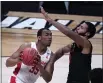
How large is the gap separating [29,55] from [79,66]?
52cm

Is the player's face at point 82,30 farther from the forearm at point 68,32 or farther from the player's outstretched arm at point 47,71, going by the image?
the player's outstretched arm at point 47,71

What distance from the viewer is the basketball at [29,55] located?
2.99 meters

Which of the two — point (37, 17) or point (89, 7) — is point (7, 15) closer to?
point (37, 17)

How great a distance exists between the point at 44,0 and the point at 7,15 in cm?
153

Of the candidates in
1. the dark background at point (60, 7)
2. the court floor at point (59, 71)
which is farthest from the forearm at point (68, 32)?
the dark background at point (60, 7)

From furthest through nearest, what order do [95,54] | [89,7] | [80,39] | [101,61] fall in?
1. [89,7]
2. [95,54]
3. [101,61]
4. [80,39]

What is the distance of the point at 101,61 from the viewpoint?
245 inches

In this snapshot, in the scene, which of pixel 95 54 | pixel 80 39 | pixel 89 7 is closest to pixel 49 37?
pixel 80 39

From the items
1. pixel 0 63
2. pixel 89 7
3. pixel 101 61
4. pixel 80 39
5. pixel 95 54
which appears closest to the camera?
pixel 80 39

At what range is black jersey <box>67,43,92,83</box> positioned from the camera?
3195mm

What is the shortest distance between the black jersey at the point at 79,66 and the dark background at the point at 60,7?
3697mm

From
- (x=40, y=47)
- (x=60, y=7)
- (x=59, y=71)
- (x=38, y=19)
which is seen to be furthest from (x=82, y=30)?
(x=38, y=19)

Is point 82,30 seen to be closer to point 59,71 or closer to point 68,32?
point 68,32

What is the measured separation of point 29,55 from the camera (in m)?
3.00
